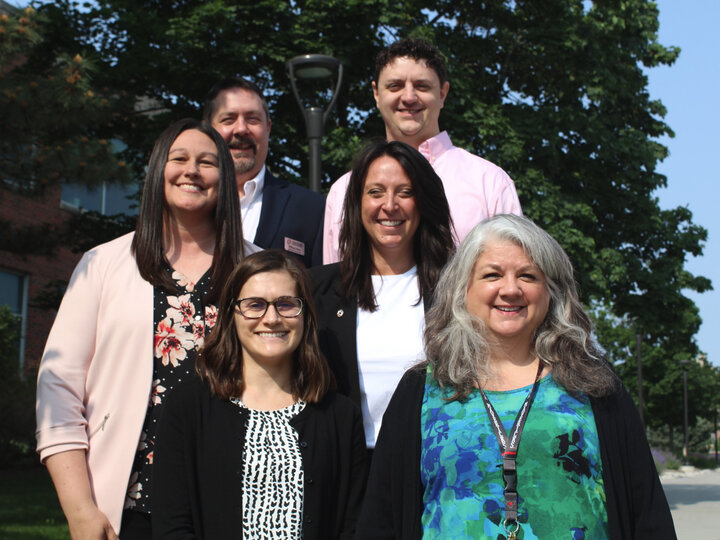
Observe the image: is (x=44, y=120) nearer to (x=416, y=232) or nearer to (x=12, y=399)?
(x=12, y=399)

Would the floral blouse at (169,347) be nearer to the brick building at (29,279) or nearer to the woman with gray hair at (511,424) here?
the woman with gray hair at (511,424)

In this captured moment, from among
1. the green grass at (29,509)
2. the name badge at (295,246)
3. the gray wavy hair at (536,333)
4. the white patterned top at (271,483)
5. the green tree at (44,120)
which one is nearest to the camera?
the gray wavy hair at (536,333)

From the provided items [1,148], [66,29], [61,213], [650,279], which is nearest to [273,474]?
[1,148]

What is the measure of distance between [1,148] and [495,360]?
8.92 metres

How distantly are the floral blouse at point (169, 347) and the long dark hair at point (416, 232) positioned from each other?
633 mm

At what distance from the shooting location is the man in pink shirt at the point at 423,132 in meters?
4.09

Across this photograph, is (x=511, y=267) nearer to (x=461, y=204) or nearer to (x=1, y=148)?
(x=461, y=204)

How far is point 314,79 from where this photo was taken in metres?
8.33

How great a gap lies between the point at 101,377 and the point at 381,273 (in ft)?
4.12

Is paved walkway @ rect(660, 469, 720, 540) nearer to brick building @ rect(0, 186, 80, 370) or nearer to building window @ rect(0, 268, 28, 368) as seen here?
brick building @ rect(0, 186, 80, 370)

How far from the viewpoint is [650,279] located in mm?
18656

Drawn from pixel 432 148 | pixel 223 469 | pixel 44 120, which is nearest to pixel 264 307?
pixel 223 469

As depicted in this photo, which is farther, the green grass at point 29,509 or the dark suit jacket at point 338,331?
the green grass at point 29,509

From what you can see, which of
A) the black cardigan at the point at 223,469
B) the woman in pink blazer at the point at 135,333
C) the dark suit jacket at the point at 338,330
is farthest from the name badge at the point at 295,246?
the black cardigan at the point at 223,469
